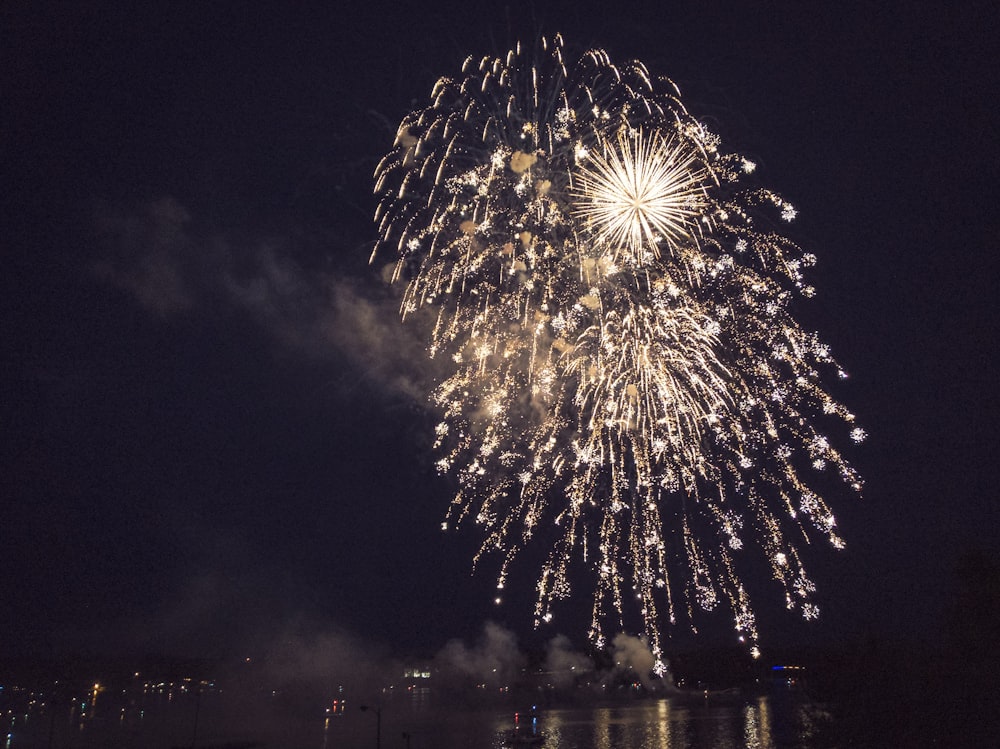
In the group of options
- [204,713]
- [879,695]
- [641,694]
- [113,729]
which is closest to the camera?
[879,695]

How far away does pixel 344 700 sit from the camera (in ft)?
373

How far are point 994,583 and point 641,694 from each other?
328 feet

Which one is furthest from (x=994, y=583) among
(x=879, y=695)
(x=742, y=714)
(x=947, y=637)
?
(x=742, y=714)

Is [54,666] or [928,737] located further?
[54,666]

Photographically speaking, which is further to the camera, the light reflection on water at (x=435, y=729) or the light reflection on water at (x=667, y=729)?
the light reflection on water at (x=435, y=729)

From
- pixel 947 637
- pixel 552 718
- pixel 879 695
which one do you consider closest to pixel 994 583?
pixel 947 637

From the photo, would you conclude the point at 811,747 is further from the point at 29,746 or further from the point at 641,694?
the point at 641,694

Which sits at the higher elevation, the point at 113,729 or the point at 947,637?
the point at 947,637

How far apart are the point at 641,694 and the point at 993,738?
376ft

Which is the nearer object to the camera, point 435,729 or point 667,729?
point 667,729

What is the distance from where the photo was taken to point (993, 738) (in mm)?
27734

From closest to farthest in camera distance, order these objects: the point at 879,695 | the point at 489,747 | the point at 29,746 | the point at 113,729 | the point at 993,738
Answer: the point at 993,738
the point at 879,695
the point at 489,747
the point at 29,746
the point at 113,729

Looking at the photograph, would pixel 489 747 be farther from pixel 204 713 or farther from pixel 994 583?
pixel 204 713

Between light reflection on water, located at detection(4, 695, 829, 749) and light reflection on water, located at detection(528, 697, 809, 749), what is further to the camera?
light reflection on water, located at detection(4, 695, 829, 749)
